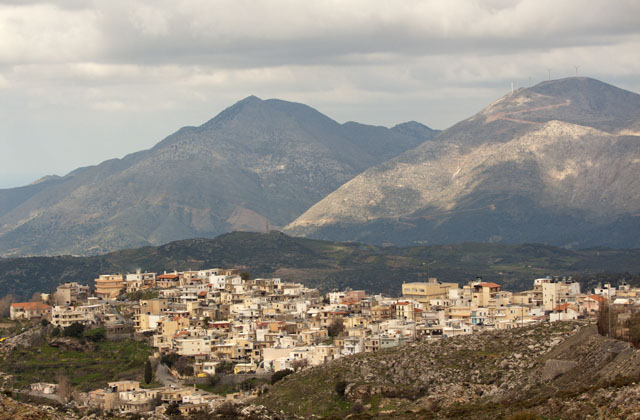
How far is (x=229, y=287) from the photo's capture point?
452 feet

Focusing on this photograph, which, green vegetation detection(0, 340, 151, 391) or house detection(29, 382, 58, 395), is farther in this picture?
green vegetation detection(0, 340, 151, 391)

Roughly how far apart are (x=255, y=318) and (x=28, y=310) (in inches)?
1068

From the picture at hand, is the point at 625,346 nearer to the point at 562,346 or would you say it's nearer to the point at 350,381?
the point at 562,346

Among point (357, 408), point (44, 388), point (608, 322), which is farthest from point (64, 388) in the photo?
point (608, 322)

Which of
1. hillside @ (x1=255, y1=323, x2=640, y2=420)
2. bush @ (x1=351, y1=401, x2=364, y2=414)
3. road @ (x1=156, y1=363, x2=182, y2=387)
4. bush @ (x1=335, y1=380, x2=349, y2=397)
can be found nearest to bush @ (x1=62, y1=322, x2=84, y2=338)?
road @ (x1=156, y1=363, x2=182, y2=387)

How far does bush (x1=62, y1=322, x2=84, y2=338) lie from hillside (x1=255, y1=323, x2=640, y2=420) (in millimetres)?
31848

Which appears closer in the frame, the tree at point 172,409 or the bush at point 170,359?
the tree at point 172,409

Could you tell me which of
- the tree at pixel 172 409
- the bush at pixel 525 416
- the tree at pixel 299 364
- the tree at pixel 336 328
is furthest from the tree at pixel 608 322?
the tree at pixel 336 328

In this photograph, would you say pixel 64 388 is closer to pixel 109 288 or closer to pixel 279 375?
pixel 279 375

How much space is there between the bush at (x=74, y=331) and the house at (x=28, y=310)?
13265 mm

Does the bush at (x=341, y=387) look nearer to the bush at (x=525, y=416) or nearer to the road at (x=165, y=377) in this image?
the road at (x=165, y=377)

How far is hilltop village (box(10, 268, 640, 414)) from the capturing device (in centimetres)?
9975

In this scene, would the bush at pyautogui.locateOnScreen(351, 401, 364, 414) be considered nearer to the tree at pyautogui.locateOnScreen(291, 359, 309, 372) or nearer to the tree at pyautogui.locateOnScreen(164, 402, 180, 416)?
the tree at pyautogui.locateOnScreen(164, 402, 180, 416)

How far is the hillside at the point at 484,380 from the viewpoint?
59125 millimetres
